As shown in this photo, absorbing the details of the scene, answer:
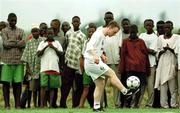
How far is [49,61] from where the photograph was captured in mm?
17344

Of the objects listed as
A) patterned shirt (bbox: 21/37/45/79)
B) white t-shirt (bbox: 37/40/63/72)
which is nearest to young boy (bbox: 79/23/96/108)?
white t-shirt (bbox: 37/40/63/72)

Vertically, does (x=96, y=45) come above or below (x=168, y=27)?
below

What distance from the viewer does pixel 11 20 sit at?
17.2 m

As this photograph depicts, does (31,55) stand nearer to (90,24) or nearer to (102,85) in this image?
(90,24)

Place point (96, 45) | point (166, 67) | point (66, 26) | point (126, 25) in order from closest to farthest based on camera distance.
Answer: point (96, 45)
point (166, 67)
point (126, 25)
point (66, 26)

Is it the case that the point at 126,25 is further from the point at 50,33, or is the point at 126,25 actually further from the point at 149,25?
the point at 50,33

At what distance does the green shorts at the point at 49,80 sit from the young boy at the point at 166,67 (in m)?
2.52

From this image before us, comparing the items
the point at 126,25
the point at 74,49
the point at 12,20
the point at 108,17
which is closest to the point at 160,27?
the point at 126,25

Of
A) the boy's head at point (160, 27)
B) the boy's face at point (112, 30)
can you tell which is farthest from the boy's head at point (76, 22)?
the boy's face at point (112, 30)

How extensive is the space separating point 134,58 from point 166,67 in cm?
97

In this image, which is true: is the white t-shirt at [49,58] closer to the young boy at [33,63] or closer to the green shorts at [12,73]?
the young boy at [33,63]

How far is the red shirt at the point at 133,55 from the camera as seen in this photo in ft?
56.2

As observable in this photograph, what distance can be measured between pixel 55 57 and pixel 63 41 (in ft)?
2.03

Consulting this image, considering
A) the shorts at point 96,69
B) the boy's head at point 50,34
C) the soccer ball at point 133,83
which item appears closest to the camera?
the shorts at point 96,69
